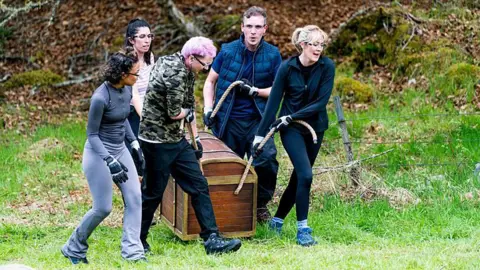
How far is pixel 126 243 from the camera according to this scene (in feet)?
20.0

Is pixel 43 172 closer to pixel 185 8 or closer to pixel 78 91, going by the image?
pixel 78 91

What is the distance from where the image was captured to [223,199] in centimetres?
680

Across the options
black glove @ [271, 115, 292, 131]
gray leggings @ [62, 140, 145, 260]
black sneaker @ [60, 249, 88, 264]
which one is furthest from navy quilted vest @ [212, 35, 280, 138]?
black sneaker @ [60, 249, 88, 264]

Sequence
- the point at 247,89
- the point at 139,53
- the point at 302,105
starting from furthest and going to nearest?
the point at 247,89
the point at 139,53
the point at 302,105

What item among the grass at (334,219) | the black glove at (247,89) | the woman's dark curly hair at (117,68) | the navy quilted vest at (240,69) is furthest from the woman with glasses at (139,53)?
the grass at (334,219)

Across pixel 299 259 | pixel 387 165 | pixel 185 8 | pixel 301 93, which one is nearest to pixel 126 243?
pixel 299 259

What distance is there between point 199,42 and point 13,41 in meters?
11.2

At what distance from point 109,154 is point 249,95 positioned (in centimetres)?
178

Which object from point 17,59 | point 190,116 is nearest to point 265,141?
point 190,116

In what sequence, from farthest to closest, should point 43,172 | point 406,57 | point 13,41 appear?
point 13,41, point 406,57, point 43,172

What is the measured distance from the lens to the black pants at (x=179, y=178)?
6.16m

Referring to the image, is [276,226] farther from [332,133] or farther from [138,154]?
[332,133]

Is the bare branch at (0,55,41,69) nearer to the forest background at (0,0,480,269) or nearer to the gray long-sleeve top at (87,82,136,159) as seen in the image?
the forest background at (0,0,480,269)

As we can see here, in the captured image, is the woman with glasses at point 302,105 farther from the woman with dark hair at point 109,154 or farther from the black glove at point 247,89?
the woman with dark hair at point 109,154
